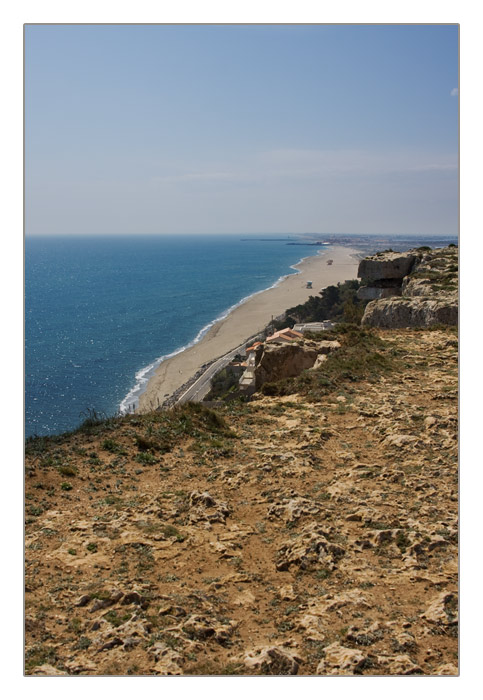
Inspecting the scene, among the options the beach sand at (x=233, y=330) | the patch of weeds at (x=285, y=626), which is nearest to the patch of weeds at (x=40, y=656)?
the patch of weeds at (x=285, y=626)

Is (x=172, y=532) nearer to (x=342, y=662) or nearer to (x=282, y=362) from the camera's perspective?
(x=342, y=662)

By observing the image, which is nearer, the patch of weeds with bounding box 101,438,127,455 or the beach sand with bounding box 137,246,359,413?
the patch of weeds with bounding box 101,438,127,455

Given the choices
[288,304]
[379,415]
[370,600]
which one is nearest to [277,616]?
[370,600]

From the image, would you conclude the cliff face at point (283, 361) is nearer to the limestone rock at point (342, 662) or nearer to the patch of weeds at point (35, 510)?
the patch of weeds at point (35, 510)

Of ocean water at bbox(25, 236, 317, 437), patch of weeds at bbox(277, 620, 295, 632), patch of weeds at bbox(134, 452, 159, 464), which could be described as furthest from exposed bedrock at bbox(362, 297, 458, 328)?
patch of weeds at bbox(277, 620, 295, 632)

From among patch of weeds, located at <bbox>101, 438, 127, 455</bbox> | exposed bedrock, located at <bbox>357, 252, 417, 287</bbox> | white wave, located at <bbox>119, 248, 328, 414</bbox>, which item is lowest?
white wave, located at <bbox>119, 248, 328, 414</bbox>

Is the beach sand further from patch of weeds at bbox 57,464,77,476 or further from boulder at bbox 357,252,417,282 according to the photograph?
boulder at bbox 357,252,417,282
